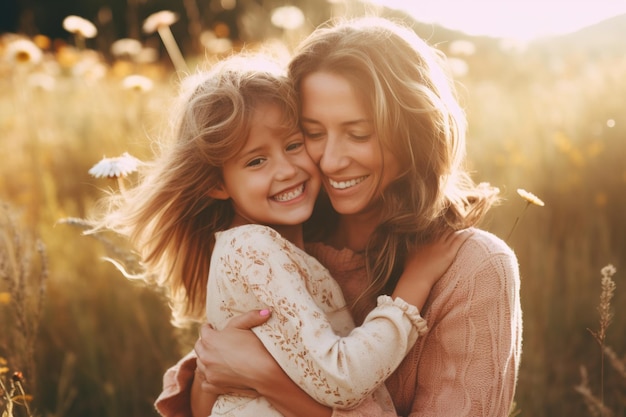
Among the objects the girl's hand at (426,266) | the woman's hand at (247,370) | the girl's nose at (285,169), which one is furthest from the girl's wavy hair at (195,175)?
the girl's hand at (426,266)

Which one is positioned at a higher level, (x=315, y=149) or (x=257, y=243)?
(x=315, y=149)

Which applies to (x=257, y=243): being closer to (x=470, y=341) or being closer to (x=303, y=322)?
(x=303, y=322)

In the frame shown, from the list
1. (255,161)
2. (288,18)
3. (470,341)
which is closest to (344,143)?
(255,161)

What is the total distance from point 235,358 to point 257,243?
1.13ft

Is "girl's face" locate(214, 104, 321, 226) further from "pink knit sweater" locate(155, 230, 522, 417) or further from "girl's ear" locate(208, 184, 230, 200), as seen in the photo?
"pink knit sweater" locate(155, 230, 522, 417)

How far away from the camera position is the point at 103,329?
144 inches

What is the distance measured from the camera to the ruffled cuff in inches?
74.1

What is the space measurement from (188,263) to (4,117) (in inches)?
188

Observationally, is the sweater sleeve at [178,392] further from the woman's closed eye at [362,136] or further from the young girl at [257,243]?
the woman's closed eye at [362,136]

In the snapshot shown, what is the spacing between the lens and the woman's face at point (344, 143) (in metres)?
2.13

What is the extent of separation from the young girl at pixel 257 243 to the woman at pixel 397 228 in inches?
2.6

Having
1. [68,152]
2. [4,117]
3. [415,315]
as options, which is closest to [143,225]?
[415,315]

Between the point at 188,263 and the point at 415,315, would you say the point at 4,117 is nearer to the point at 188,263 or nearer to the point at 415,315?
the point at 188,263

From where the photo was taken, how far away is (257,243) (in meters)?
1.95
